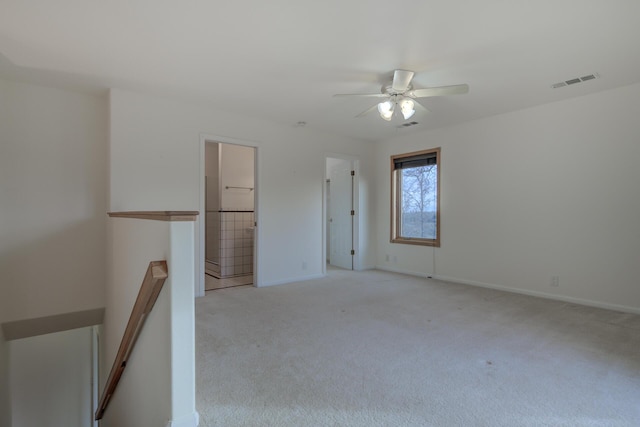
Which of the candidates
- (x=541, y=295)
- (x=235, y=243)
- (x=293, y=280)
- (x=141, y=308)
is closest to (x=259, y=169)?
(x=235, y=243)

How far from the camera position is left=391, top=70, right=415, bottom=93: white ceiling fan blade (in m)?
3.01

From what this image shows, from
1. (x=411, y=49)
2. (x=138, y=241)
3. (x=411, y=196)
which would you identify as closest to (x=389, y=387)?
(x=138, y=241)

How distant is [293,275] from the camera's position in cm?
507

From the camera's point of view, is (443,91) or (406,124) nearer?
(443,91)

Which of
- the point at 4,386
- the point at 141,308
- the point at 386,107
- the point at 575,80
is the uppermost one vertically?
the point at 575,80

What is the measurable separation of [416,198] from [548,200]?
6.52 ft

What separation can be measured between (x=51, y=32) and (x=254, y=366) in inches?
116

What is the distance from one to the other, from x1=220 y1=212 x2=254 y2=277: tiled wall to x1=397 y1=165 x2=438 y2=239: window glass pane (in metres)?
2.84

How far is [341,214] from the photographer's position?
642 centimetres

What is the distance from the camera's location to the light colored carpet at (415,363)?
5.81ft

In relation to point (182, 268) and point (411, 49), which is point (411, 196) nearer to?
point (411, 49)

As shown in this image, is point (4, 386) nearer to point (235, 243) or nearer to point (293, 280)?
point (235, 243)

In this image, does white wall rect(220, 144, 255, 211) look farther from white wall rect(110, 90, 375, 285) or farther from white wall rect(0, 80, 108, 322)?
white wall rect(0, 80, 108, 322)

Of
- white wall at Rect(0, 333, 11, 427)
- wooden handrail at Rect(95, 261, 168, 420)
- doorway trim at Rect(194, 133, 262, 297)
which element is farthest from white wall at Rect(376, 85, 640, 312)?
white wall at Rect(0, 333, 11, 427)
